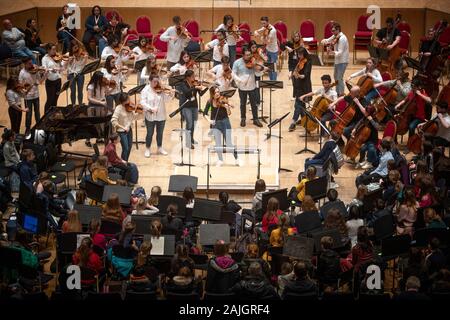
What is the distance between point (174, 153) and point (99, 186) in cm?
383

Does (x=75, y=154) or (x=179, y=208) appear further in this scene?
(x=75, y=154)

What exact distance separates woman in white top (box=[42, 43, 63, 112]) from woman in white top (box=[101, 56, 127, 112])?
113 cm

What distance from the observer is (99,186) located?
14.8 meters

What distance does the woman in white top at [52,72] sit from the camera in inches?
757

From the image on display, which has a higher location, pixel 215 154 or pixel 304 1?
pixel 304 1

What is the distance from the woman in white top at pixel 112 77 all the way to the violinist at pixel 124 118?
2.27 ft

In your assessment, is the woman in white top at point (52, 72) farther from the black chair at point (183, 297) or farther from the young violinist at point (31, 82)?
the black chair at point (183, 297)

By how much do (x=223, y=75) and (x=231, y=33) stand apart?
3238mm

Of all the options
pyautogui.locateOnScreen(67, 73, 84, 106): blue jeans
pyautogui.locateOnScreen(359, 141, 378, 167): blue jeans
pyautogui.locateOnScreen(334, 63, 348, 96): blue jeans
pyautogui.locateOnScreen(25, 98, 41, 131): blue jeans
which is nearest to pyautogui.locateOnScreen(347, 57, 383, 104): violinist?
pyautogui.locateOnScreen(359, 141, 378, 167): blue jeans

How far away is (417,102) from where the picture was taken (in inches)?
703

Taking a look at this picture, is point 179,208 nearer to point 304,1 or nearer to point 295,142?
point 295,142

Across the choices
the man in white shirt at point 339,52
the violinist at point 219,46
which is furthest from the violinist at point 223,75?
the man in white shirt at point 339,52

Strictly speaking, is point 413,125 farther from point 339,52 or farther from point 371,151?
point 339,52
